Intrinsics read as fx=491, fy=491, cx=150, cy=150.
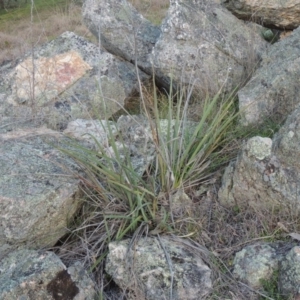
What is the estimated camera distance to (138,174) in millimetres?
3238

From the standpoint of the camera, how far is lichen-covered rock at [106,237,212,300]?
260cm

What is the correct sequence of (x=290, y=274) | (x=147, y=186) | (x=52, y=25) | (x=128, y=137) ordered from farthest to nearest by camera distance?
(x=52, y=25) < (x=128, y=137) < (x=147, y=186) < (x=290, y=274)

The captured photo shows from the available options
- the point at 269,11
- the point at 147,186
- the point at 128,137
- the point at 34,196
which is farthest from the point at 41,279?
the point at 269,11

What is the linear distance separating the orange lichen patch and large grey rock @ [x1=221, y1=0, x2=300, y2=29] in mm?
1683

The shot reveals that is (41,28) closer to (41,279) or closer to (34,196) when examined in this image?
(34,196)

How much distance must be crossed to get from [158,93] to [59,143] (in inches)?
64.2

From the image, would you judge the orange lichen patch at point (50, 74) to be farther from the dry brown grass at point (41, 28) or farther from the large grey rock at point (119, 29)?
the dry brown grass at point (41, 28)

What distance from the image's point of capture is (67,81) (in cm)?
471

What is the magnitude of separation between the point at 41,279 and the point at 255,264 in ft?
3.81

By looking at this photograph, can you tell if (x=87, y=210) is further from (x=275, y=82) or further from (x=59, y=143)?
(x=275, y=82)

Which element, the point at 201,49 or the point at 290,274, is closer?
the point at 290,274

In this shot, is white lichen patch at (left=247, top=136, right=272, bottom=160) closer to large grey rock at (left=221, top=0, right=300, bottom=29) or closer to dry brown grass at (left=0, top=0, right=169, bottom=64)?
large grey rock at (left=221, top=0, right=300, bottom=29)

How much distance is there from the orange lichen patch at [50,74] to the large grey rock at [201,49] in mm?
800

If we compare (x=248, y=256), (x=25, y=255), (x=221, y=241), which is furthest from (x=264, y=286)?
(x=25, y=255)
